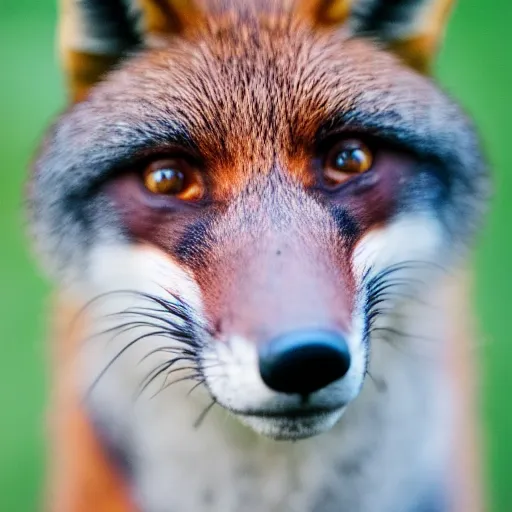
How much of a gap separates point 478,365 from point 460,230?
2.93ft

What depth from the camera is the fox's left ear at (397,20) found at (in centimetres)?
195

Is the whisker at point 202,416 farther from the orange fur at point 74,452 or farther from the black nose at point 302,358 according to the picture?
the black nose at point 302,358

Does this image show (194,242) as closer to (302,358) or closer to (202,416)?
(302,358)

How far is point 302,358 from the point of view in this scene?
4.96 ft

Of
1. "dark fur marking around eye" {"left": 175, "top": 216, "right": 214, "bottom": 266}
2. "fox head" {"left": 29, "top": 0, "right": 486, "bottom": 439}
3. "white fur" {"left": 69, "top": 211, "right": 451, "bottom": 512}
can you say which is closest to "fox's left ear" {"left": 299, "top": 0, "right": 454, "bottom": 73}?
"fox head" {"left": 29, "top": 0, "right": 486, "bottom": 439}

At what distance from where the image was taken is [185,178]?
1.81 metres

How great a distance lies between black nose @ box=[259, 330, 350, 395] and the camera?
1.50 metres

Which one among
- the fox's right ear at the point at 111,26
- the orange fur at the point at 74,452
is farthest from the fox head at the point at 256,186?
the orange fur at the point at 74,452

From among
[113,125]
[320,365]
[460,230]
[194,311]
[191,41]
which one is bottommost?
[320,365]

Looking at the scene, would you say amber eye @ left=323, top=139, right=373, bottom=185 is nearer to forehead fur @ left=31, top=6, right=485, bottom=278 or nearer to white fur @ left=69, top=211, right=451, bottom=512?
forehead fur @ left=31, top=6, right=485, bottom=278

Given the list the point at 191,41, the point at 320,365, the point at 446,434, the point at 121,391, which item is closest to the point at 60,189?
the point at 191,41

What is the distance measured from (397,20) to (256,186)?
1.78 feet

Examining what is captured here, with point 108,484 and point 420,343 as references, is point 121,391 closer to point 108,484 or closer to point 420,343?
point 108,484

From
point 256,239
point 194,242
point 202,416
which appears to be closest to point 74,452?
point 202,416
